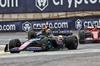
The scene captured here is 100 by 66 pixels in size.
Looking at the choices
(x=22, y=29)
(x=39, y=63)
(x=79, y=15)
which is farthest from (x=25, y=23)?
(x=39, y=63)

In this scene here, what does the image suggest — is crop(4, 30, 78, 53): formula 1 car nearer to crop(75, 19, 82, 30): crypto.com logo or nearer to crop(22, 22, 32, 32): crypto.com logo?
crop(75, 19, 82, 30): crypto.com logo

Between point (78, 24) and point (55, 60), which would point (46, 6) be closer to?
point (78, 24)

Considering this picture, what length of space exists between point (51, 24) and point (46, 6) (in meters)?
2.40

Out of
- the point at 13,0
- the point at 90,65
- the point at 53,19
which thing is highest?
the point at 13,0

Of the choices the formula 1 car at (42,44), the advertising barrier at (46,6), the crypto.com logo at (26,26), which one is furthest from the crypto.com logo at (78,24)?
the formula 1 car at (42,44)

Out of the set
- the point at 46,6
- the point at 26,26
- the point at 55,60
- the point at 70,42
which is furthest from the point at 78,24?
the point at 55,60

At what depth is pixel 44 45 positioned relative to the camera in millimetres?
10320

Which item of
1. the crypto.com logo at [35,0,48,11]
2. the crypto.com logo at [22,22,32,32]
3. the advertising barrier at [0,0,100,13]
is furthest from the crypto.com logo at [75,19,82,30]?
the crypto.com logo at [22,22,32,32]

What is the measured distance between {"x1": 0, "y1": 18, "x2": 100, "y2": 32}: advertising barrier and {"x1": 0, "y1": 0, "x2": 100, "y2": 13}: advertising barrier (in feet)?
6.34

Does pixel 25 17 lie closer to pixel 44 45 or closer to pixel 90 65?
pixel 44 45

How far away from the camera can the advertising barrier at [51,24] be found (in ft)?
83.3

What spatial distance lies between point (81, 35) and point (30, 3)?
12833 mm

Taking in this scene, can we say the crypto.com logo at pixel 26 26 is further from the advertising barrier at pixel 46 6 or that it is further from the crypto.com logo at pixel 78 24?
the crypto.com logo at pixel 78 24

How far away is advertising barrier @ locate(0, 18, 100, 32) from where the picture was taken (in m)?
25.4
